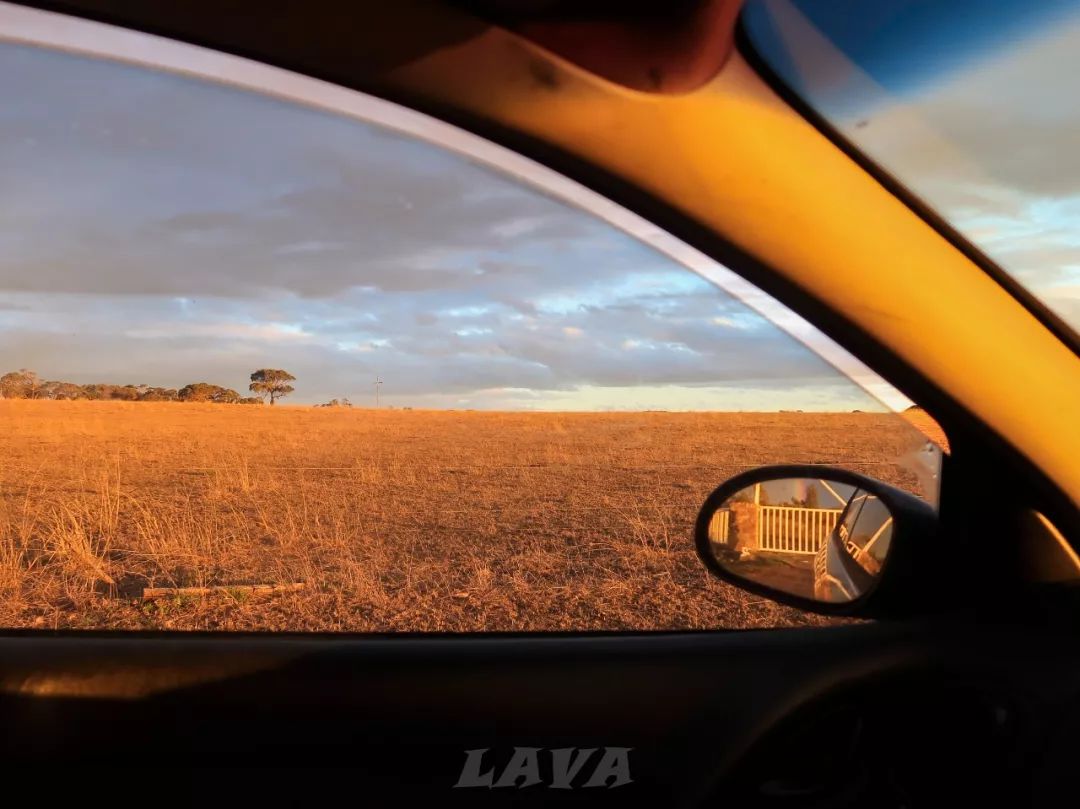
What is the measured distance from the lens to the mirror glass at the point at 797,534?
1689mm

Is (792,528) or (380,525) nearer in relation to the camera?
(792,528)

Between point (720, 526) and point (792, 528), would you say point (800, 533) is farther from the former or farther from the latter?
point (720, 526)

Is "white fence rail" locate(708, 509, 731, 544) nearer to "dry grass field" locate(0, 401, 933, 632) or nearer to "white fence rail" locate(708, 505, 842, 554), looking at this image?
"white fence rail" locate(708, 505, 842, 554)

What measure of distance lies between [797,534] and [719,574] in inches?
7.6

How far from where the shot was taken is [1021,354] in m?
1.27

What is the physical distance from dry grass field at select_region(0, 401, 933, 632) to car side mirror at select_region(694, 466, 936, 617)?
0.15 m

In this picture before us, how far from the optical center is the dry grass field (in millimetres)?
3367

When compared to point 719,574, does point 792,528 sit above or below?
above

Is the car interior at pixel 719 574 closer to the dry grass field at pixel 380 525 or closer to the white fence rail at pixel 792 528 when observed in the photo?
the white fence rail at pixel 792 528

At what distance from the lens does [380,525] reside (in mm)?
5621

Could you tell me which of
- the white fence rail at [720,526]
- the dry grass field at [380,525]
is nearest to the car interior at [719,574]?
the white fence rail at [720,526]

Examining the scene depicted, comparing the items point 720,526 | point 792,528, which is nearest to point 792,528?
point 792,528

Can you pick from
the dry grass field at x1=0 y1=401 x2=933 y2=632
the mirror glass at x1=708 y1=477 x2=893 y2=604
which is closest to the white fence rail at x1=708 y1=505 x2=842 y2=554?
the mirror glass at x1=708 y1=477 x2=893 y2=604

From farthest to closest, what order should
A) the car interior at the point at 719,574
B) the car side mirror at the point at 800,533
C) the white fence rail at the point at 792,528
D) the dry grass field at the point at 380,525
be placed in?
the dry grass field at the point at 380,525 < the white fence rail at the point at 792,528 < the car side mirror at the point at 800,533 < the car interior at the point at 719,574
